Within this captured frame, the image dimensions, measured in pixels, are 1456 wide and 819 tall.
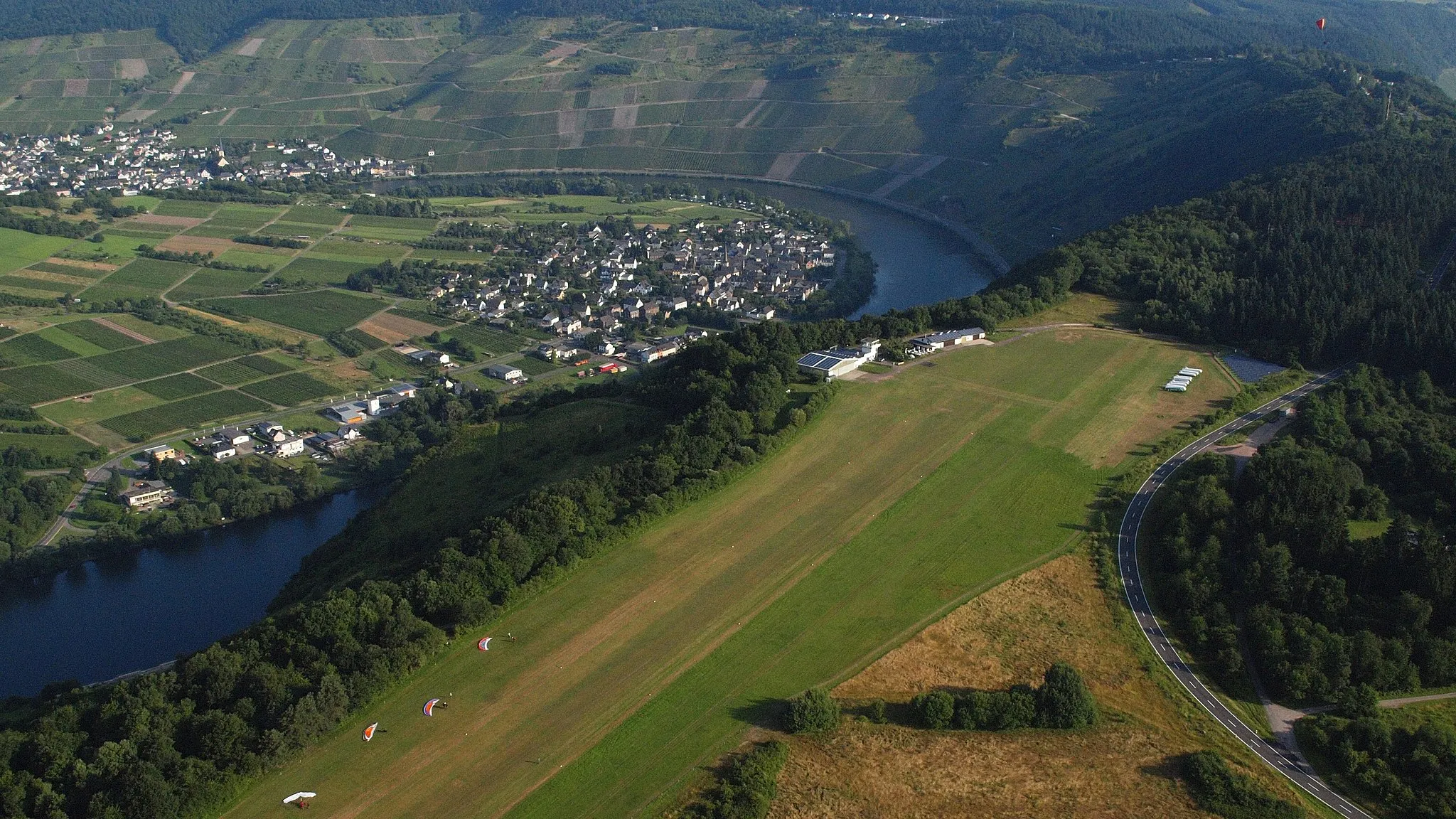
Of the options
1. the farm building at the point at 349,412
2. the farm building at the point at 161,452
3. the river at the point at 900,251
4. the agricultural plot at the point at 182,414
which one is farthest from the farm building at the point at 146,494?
the river at the point at 900,251

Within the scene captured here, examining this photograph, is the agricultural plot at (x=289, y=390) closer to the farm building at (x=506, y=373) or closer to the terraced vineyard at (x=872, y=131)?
the farm building at (x=506, y=373)

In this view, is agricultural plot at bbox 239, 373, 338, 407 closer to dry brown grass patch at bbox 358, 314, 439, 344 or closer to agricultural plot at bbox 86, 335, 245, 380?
agricultural plot at bbox 86, 335, 245, 380

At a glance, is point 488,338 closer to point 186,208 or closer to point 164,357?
point 164,357

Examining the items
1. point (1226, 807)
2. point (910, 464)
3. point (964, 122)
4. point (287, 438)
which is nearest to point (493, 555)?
point (910, 464)

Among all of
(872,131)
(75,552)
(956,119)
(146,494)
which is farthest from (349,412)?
(956,119)

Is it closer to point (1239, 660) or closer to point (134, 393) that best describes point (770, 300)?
point (134, 393)
